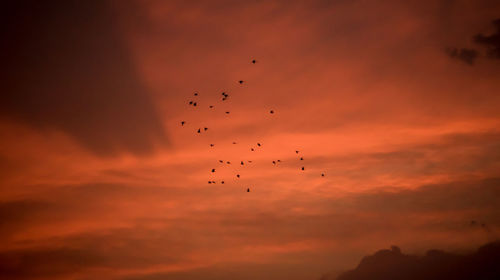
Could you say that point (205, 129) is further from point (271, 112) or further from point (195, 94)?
point (271, 112)

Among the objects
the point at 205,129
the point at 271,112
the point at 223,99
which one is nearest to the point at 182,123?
the point at 205,129

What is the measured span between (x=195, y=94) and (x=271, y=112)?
12519 millimetres

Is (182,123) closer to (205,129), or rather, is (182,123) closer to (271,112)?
(205,129)

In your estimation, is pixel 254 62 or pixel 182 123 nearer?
pixel 254 62

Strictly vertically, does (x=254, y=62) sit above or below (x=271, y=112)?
above

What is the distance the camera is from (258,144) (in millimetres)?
68375

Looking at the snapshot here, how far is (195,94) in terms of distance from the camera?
215ft

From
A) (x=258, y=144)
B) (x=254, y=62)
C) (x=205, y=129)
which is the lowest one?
(x=258, y=144)

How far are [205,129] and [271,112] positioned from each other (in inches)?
493

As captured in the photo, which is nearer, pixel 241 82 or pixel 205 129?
pixel 241 82

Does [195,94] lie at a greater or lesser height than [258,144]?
greater

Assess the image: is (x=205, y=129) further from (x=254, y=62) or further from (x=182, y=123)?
(x=254, y=62)

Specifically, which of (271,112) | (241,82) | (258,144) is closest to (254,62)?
(241,82)

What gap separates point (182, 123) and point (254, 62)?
54.5 feet
